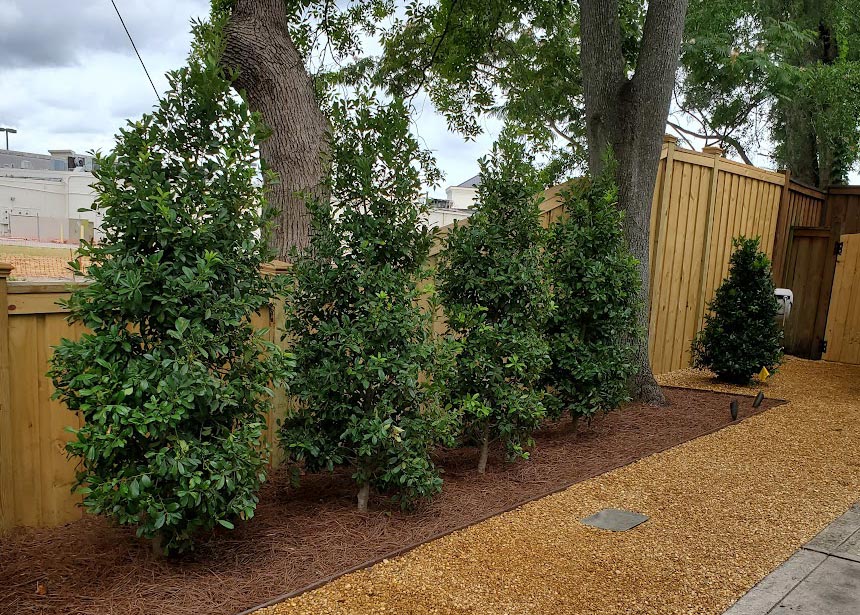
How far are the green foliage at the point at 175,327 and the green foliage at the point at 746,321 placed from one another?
6365 mm

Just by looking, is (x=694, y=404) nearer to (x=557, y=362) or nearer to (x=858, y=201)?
(x=557, y=362)

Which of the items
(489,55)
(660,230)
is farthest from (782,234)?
(489,55)

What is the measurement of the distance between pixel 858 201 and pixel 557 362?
8.54m

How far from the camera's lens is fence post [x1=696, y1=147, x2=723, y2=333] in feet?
27.7

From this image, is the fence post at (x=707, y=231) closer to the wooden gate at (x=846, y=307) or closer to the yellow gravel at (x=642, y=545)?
the wooden gate at (x=846, y=307)

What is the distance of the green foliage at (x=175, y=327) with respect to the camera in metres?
2.73

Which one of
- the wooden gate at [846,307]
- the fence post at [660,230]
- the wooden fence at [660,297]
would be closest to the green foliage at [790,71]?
the wooden fence at [660,297]

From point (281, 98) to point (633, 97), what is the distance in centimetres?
319

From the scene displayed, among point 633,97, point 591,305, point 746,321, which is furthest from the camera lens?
point 746,321

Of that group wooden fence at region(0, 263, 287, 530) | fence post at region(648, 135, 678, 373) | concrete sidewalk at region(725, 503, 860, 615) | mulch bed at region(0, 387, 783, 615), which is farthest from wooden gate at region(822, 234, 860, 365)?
wooden fence at region(0, 263, 287, 530)

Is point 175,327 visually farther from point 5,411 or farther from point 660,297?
point 660,297

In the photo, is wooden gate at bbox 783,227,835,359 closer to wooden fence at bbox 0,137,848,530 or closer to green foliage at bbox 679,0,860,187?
wooden fence at bbox 0,137,848,530

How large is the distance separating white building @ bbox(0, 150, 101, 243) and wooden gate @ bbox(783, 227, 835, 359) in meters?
9.82

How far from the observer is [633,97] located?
6.33 meters
